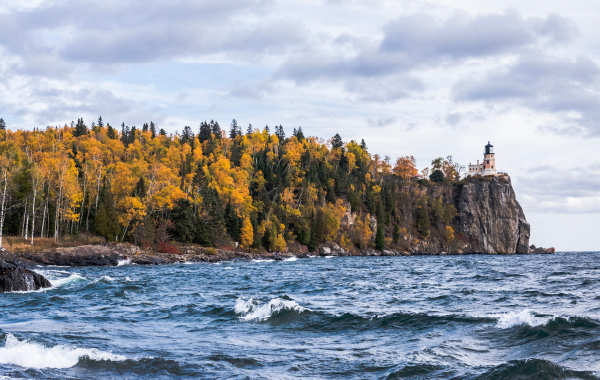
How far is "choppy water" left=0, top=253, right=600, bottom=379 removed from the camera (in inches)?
555

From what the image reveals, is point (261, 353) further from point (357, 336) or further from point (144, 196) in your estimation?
point (144, 196)

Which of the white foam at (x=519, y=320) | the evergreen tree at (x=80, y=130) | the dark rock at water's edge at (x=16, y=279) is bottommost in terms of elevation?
the dark rock at water's edge at (x=16, y=279)

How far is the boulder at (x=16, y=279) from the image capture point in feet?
111

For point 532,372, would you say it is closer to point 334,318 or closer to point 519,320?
point 519,320

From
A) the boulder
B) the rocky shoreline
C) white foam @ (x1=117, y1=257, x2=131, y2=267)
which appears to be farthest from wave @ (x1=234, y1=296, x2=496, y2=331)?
white foam @ (x1=117, y1=257, x2=131, y2=267)

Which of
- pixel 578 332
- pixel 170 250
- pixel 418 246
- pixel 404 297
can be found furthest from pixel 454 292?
pixel 418 246

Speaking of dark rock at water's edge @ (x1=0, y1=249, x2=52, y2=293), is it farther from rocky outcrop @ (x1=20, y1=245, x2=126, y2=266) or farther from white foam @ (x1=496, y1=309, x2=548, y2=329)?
rocky outcrop @ (x1=20, y1=245, x2=126, y2=266)

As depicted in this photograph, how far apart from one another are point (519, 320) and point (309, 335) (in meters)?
7.15

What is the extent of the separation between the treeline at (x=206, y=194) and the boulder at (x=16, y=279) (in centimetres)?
4404

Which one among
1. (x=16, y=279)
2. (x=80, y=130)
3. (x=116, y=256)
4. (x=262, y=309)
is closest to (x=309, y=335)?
(x=262, y=309)

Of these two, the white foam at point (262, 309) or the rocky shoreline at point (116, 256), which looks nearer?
the white foam at point (262, 309)

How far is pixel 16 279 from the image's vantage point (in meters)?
34.2

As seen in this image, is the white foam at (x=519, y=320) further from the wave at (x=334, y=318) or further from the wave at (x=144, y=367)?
the wave at (x=144, y=367)

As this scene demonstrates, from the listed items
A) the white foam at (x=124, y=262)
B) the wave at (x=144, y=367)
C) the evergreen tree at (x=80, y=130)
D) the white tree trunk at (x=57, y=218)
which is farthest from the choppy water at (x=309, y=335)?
the evergreen tree at (x=80, y=130)
